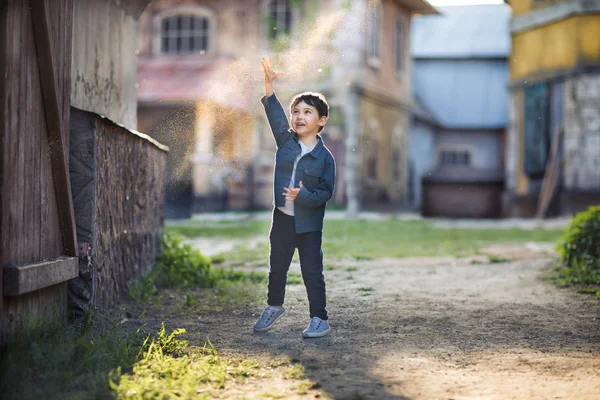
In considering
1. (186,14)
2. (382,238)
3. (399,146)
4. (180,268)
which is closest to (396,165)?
(399,146)

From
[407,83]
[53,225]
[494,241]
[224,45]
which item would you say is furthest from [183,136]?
[407,83]

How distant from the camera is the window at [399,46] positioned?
24000 mm

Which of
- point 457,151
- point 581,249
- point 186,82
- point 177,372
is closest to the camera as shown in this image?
point 177,372

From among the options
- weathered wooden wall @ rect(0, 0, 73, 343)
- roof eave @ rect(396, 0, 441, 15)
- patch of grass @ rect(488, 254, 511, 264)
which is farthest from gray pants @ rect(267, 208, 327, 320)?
roof eave @ rect(396, 0, 441, 15)

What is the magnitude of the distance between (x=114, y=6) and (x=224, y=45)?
1588 cm

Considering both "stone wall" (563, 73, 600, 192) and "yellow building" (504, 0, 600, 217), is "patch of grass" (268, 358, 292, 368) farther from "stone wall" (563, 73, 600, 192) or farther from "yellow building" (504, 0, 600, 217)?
"stone wall" (563, 73, 600, 192)

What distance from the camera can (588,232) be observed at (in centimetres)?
762

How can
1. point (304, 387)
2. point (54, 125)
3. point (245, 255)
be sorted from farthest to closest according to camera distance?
1. point (245, 255)
2. point (54, 125)
3. point (304, 387)

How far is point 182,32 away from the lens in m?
22.5

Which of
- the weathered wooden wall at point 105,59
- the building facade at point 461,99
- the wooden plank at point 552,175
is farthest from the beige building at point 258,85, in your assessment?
the weathered wooden wall at point 105,59

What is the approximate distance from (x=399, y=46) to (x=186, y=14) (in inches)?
268

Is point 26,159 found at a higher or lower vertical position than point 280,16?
lower

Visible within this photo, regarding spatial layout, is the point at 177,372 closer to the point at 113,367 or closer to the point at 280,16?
the point at 113,367

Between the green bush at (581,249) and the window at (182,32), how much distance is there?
16.1 metres
